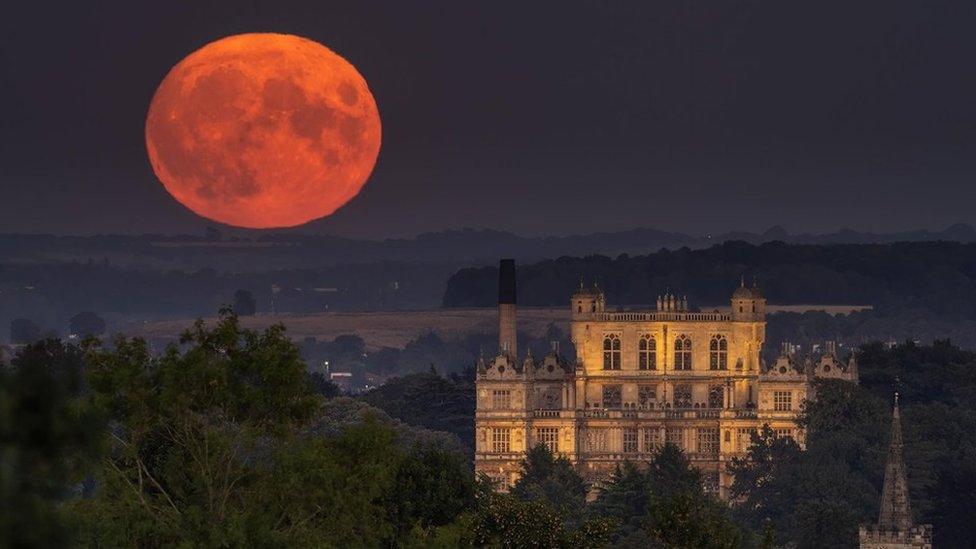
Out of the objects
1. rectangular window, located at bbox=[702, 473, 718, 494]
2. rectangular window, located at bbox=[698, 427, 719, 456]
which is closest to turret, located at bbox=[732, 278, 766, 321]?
rectangular window, located at bbox=[698, 427, 719, 456]

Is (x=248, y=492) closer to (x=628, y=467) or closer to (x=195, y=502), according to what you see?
(x=195, y=502)

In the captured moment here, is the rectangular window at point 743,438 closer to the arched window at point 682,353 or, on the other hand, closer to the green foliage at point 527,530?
the arched window at point 682,353

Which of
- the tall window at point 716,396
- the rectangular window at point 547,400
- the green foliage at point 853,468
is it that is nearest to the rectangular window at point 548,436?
the rectangular window at point 547,400

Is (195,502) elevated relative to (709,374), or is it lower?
lower

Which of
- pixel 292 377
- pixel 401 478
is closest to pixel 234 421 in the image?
pixel 292 377

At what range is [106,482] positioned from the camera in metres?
54.2

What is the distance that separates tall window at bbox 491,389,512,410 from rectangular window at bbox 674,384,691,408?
9.07 metres

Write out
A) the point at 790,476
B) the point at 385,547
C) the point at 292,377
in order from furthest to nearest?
the point at 790,476 < the point at 385,547 < the point at 292,377

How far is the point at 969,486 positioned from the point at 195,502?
216 feet

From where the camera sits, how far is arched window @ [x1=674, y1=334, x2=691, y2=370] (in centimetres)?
14875

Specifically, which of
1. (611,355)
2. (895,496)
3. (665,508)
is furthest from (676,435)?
(665,508)

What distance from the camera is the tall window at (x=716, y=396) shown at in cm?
→ 14825

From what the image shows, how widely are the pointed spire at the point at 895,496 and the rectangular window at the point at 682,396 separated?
176ft

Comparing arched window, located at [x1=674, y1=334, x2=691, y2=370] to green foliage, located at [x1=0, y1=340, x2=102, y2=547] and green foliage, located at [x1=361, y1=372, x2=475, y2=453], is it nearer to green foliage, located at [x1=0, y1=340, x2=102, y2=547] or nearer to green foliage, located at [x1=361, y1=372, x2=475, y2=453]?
green foliage, located at [x1=361, y1=372, x2=475, y2=453]
